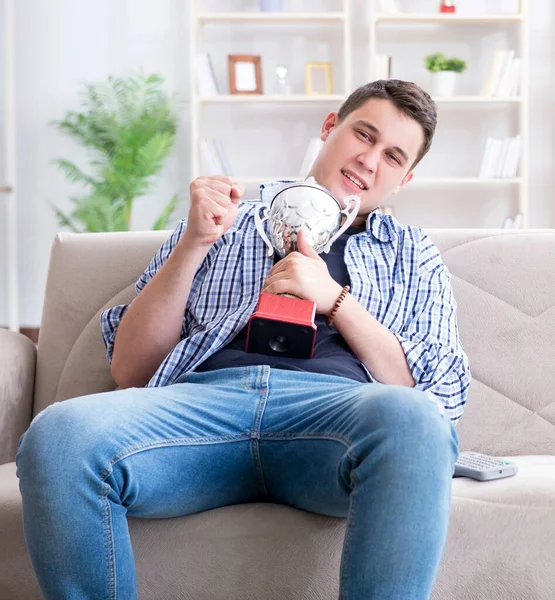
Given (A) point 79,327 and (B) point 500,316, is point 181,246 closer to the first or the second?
(A) point 79,327

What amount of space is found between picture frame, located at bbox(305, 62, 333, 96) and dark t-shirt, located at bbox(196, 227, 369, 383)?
3.49m

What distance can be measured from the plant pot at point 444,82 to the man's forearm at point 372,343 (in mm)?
3455

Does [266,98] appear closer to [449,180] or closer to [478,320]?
[449,180]

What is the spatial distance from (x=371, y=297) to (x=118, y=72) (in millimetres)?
3686

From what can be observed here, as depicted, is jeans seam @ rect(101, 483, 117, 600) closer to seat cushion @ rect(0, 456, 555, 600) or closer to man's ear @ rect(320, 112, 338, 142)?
seat cushion @ rect(0, 456, 555, 600)

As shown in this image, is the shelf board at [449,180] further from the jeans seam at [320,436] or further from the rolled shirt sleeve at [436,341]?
the jeans seam at [320,436]

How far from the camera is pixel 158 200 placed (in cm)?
486

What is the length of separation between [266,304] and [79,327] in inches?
22.1

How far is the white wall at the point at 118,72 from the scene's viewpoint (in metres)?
4.79

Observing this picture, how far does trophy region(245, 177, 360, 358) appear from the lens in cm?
130

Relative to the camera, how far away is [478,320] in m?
1.66

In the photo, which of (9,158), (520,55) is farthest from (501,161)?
(9,158)

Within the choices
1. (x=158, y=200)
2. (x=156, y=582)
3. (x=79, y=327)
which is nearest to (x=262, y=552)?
(x=156, y=582)

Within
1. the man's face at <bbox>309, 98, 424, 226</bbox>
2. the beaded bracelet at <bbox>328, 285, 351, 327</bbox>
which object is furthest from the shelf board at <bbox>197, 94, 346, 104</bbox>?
the beaded bracelet at <bbox>328, 285, 351, 327</bbox>
